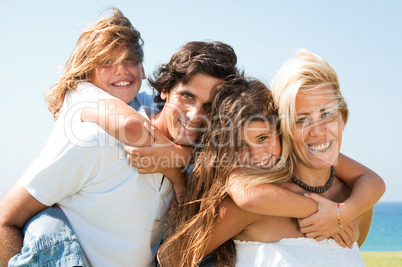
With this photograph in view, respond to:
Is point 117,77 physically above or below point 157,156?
above

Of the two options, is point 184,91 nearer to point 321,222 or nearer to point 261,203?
point 261,203

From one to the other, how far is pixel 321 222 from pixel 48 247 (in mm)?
1842

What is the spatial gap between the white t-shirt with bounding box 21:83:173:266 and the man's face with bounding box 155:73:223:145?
20.0 inches

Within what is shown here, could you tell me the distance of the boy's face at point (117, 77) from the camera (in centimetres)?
355

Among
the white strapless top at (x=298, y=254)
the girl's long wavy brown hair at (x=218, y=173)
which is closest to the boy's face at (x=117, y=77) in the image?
the girl's long wavy brown hair at (x=218, y=173)

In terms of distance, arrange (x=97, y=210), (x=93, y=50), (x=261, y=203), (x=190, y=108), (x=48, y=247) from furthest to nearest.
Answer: (x=93, y=50)
(x=190, y=108)
(x=97, y=210)
(x=48, y=247)
(x=261, y=203)

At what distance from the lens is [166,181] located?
3037mm

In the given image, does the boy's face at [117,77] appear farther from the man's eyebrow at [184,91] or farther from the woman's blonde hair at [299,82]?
the woman's blonde hair at [299,82]

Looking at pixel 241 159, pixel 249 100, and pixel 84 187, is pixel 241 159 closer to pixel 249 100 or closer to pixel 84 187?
pixel 249 100

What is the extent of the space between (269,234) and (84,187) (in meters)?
1.35

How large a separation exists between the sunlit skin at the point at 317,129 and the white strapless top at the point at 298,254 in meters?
0.54

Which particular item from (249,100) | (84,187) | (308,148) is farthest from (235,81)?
(84,187)

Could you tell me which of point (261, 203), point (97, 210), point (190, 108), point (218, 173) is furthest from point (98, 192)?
point (261, 203)

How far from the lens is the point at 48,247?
2.68 meters
